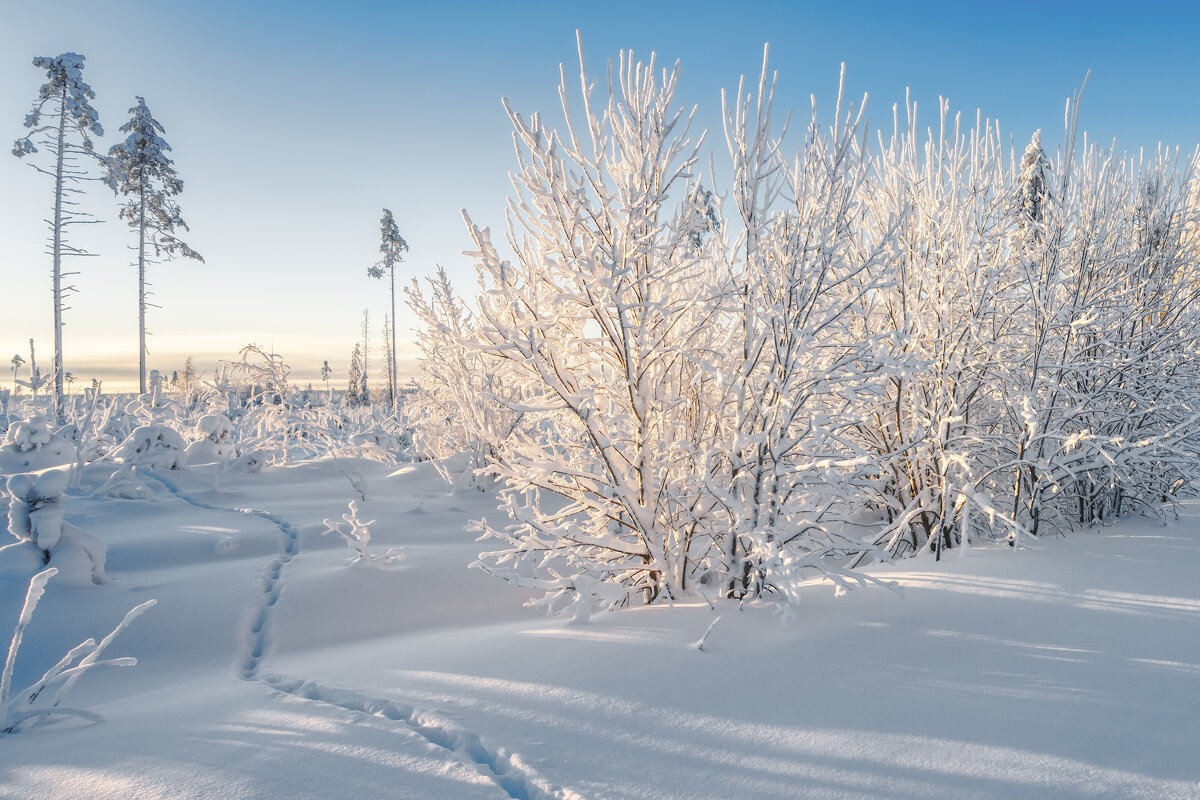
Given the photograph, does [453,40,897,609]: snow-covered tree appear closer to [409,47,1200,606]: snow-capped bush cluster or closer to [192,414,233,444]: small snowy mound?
[409,47,1200,606]: snow-capped bush cluster

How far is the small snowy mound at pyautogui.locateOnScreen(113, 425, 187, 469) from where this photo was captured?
896cm

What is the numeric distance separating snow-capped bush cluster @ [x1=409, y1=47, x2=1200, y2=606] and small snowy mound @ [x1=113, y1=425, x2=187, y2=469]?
7106 millimetres

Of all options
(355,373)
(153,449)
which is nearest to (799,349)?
(153,449)

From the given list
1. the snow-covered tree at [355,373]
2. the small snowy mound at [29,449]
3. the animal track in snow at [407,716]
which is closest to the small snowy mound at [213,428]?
the small snowy mound at [29,449]

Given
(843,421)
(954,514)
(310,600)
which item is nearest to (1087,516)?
(954,514)

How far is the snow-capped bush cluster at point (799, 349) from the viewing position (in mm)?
3242

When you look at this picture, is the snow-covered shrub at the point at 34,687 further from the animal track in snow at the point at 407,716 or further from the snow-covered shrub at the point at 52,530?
the snow-covered shrub at the point at 52,530

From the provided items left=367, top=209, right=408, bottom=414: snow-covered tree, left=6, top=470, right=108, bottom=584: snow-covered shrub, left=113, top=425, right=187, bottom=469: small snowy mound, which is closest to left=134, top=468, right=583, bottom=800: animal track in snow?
left=6, top=470, right=108, bottom=584: snow-covered shrub

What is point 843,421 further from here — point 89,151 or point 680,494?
point 89,151

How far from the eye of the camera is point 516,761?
6.53 feet

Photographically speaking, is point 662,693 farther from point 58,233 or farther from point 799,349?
point 58,233

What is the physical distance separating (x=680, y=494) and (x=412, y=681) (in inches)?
71.2

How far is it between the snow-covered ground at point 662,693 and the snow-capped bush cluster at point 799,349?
1.36 feet

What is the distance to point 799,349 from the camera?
10.6 ft
